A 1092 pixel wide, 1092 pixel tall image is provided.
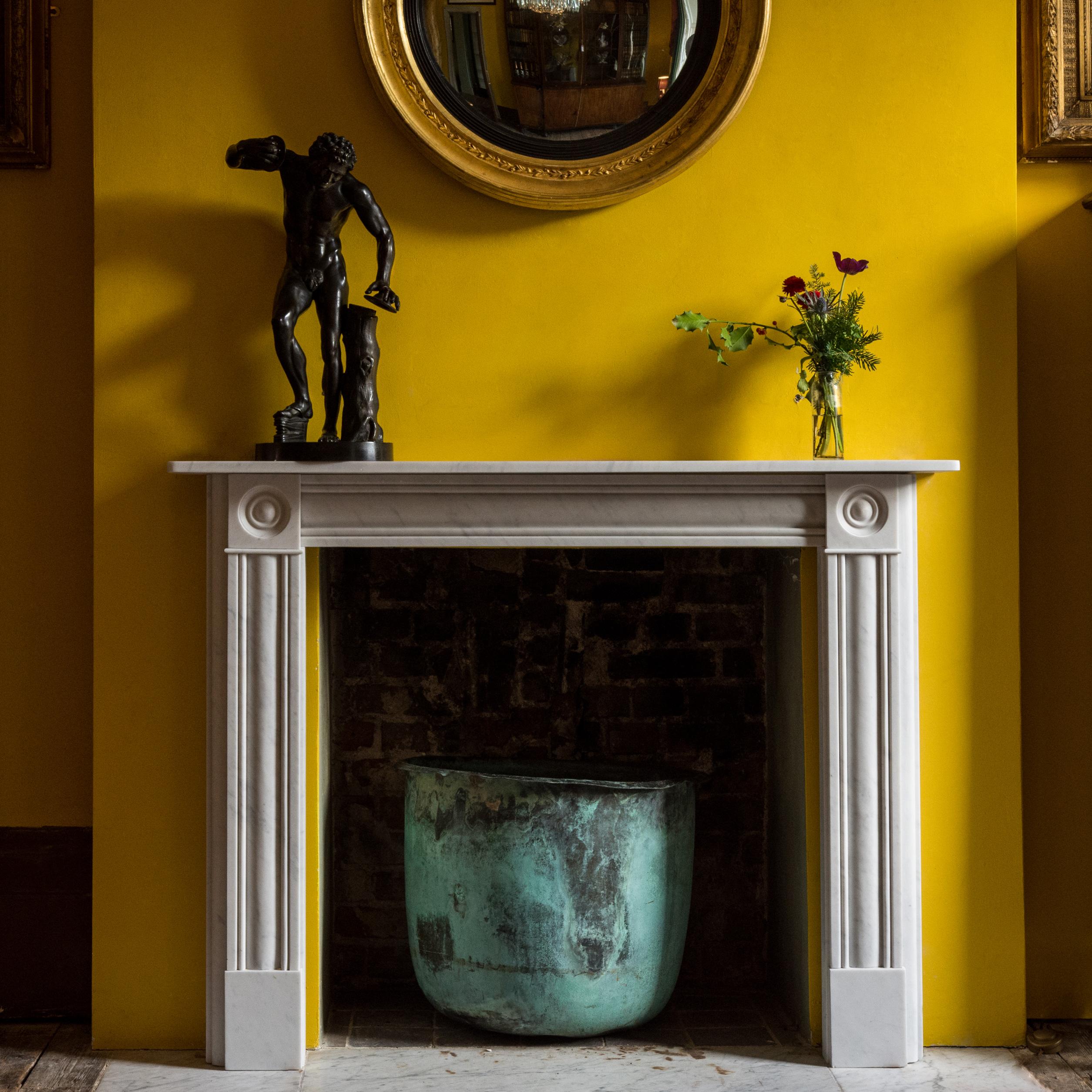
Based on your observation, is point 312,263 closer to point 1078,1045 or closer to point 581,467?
point 581,467

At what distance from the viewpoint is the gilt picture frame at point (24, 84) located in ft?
9.14

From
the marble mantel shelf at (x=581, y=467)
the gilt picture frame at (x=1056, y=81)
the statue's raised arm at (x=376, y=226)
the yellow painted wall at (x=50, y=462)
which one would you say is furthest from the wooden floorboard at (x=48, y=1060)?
the gilt picture frame at (x=1056, y=81)

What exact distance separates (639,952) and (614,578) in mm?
963

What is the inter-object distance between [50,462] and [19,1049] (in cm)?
141

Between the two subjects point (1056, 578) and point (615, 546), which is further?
point (1056, 578)

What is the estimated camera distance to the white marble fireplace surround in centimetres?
249

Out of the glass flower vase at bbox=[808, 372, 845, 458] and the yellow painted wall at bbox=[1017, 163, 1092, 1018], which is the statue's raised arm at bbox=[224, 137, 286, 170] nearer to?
the glass flower vase at bbox=[808, 372, 845, 458]

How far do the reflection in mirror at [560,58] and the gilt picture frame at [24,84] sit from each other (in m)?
1.01

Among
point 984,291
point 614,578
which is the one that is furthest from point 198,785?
point 984,291

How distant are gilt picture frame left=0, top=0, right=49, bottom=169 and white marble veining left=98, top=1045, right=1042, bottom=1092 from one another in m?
2.20

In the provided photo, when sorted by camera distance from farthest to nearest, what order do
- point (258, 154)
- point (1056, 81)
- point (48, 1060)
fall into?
1. point (1056, 81)
2. point (48, 1060)
3. point (258, 154)

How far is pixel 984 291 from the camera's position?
2.62 metres

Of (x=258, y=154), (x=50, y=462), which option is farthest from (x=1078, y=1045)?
(x=50, y=462)

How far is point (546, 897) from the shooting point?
100 inches
